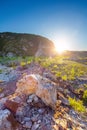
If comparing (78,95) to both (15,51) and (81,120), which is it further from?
(15,51)

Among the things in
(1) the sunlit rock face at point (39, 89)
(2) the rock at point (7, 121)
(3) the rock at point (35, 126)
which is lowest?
(3) the rock at point (35, 126)

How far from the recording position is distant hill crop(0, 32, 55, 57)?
48719mm

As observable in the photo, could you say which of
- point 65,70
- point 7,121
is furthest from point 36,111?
point 65,70

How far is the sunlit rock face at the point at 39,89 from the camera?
7020mm

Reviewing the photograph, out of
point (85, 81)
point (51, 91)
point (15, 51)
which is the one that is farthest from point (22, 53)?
point (51, 91)

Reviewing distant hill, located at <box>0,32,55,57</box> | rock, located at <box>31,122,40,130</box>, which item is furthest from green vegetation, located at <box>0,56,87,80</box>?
distant hill, located at <box>0,32,55,57</box>

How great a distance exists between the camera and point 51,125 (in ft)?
20.2

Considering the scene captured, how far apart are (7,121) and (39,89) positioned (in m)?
1.86

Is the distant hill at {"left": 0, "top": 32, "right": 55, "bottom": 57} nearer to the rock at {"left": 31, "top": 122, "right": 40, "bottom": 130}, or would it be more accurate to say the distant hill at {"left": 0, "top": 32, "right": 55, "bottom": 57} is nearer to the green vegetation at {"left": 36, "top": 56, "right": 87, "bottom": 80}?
the green vegetation at {"left": 36, "top": 56, "right": 87, "bottom": 80}

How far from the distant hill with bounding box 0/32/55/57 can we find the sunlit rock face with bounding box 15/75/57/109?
36.6 meters

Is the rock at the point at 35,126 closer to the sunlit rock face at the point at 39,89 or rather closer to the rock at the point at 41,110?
the rock at the point at 41,110

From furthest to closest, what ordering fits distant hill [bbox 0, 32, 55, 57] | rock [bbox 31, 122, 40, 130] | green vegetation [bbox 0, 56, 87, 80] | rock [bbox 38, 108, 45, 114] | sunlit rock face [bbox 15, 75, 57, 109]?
1. distant hill [bbox 0, 32, 55, 57]
2. green vegetation [bbox 0, 56, 87, 80]
3. sunlit rock face [bbox 15, 75, 57, 109]
4. rock [bbox 38, 108, 45, 114]
5. rock [bbox 31, 122, 40, 130]

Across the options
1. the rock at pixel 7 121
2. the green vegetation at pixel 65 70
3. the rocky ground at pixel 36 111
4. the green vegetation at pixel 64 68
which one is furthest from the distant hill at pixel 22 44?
the rock at pixel 7 121

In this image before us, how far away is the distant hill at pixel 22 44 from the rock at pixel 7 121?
38.2 meters
